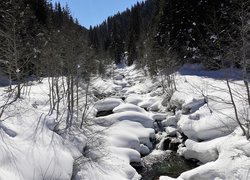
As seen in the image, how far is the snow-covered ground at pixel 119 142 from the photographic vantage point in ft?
31.9

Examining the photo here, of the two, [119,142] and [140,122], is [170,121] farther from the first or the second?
[119,142]

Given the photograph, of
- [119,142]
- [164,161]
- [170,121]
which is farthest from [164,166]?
[170,121]

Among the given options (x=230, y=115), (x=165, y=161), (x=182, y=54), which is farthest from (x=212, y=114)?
(x=182, y=54)

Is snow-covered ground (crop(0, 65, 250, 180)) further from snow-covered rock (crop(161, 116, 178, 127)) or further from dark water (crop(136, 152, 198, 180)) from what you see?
dark water (crop(136, 152, 198, 180))

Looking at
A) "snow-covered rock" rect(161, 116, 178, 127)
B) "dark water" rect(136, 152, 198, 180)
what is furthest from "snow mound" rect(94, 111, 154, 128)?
"dark water" rect(136, 152, 198, 180)

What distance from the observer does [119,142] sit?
→ 15.5 metres

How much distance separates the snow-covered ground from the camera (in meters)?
9.73

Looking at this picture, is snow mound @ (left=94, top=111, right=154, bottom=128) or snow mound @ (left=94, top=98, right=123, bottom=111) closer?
snow mound @ (left=94, top=111, right=154, bottom=128)

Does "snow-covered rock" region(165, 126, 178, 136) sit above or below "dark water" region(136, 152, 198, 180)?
above

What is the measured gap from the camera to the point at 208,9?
91.2ft

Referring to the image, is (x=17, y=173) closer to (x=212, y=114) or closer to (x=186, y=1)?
(x=212, y=114)

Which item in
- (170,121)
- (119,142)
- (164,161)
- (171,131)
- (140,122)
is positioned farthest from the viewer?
(170,121)

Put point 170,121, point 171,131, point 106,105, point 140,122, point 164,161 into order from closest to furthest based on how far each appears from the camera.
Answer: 1. point 164,161
2. point 171,131
3. point 140,122
4. point 170,121
5. point 106,105

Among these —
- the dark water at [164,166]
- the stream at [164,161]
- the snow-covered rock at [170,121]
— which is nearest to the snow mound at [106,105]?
the snow-covered rock at [170,121]
